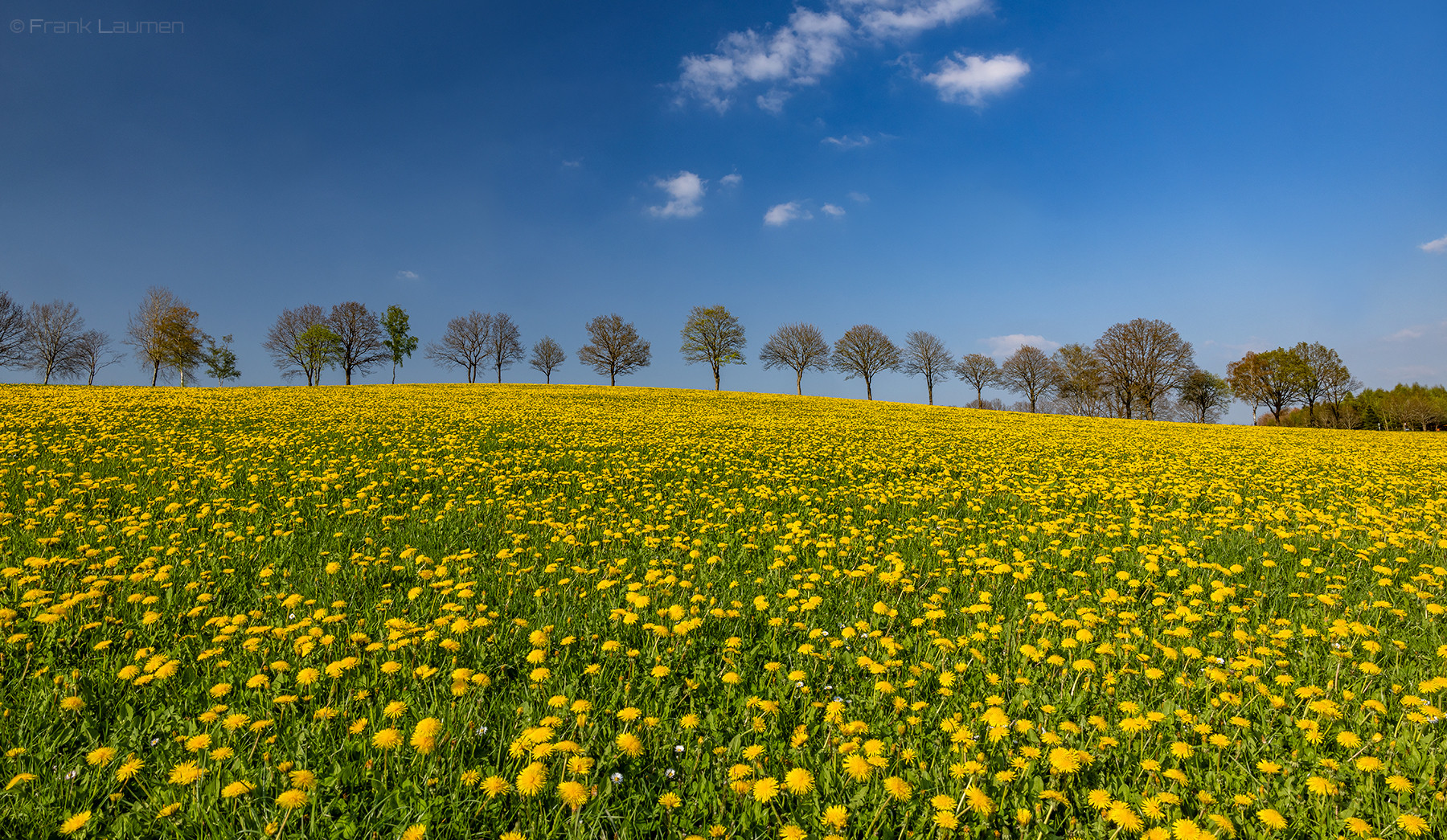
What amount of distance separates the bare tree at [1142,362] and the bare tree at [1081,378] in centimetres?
83

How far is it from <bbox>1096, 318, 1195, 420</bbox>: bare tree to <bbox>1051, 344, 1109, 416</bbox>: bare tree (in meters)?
0.83

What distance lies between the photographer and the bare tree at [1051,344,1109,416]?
51500mm

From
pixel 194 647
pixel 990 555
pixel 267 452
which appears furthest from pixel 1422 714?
pixel 267 452

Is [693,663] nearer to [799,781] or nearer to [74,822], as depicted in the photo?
[799,781]

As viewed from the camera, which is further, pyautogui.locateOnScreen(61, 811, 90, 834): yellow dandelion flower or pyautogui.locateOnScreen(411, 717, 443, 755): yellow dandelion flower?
pyautogui.locateOnScreen(411, 717, 443, 755): yellow dandelion flower

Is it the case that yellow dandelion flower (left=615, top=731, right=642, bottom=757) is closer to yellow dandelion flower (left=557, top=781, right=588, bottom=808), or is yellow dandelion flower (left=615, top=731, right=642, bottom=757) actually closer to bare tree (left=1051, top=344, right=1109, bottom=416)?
yellow dandelion flower (left=557, top=781, right=588, bottom=808)

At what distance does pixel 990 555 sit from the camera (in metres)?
6.04

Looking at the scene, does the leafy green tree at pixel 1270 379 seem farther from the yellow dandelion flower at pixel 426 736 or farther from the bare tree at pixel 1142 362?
the yellow dandelion flower at pixel 426 736

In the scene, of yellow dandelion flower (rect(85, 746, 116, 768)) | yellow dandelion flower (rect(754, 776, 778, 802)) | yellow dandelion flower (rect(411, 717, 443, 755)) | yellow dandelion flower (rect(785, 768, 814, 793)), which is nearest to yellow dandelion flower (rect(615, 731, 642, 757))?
yellow dandelion flower (rect(754, 776, 778, 802))

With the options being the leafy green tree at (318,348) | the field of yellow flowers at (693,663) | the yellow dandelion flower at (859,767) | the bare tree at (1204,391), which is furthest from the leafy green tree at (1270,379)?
the leafy green tree at (318,348)

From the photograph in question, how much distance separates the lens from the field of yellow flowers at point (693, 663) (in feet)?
7.87

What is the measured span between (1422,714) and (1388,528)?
20.3ft

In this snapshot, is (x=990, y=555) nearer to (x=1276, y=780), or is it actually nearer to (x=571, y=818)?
(x=1276, y=780)

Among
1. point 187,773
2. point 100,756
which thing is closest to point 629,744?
point 187,773
